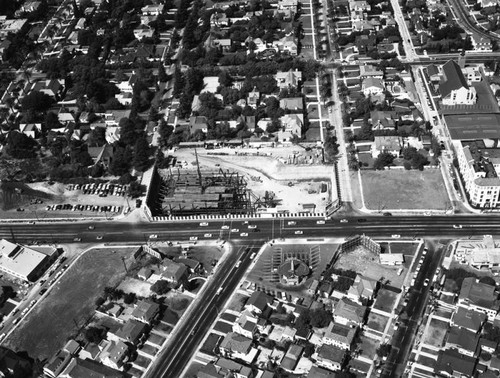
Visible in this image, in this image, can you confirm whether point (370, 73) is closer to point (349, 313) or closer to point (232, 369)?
point (349, 313)

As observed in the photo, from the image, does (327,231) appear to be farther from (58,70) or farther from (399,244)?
(58,70)

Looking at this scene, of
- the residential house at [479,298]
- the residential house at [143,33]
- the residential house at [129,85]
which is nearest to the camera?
the residential house at [479,298]

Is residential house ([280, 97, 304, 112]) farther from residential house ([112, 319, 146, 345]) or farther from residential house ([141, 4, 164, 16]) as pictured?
residential house ([141, 4, 164, 16])

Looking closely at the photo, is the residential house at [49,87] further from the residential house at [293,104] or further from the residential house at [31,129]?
the residential house at [293,104]

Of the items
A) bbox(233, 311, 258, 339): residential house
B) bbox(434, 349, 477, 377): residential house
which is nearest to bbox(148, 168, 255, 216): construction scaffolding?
bbox(233, 311, 258, 339): residential house

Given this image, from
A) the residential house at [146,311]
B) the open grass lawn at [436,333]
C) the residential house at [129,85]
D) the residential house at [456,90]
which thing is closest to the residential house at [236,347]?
the residential house at [146,311]

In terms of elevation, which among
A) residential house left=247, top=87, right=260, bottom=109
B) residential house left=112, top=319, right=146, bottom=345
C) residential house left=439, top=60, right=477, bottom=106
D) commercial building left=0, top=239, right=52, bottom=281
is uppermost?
residential house left=439, top=60, right=477, bottom=106

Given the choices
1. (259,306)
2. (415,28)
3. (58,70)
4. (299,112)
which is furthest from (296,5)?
(259,306)
